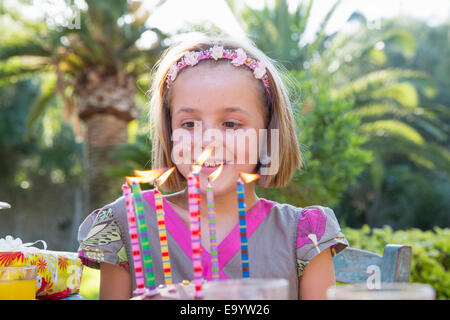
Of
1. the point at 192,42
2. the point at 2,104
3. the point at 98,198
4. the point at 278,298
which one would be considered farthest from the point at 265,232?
the point at 2,104

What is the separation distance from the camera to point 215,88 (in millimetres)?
1819

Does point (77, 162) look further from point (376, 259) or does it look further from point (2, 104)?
point (376, 259)

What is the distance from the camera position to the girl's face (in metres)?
1.77

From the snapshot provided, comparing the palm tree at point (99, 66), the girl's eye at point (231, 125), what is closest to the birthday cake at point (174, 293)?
the girl's eye at point (231, 125)

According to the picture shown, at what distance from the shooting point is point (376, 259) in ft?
6.72

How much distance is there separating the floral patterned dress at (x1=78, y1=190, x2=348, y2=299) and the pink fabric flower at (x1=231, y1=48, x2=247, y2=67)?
53 centimetres

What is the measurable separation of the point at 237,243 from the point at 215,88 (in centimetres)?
51

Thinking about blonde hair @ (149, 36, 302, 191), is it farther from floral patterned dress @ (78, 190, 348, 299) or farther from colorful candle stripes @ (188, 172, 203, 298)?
colorful candle stripes @ (188, 172, 203, 298)

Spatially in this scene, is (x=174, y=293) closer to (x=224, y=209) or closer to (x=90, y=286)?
(x=224, y=209)

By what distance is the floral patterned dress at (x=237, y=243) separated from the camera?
181 centimetres

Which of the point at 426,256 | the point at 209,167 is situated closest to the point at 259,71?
the point at 209,167

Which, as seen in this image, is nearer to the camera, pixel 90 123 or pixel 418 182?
pixel 90 123

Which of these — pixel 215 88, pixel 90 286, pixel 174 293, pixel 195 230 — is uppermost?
pixel 215 88
